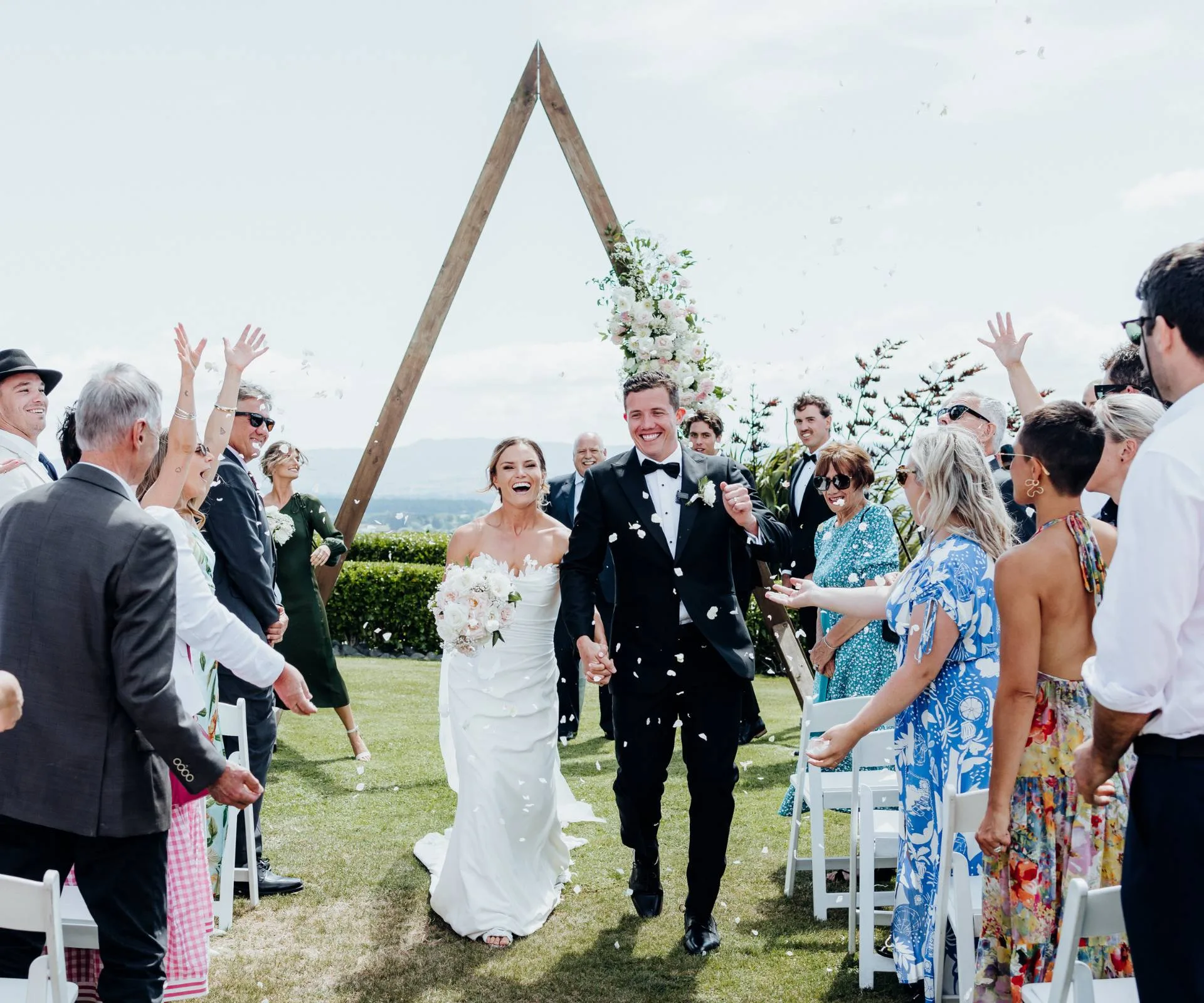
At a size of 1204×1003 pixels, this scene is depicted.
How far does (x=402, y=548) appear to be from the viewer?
1581 centimetres

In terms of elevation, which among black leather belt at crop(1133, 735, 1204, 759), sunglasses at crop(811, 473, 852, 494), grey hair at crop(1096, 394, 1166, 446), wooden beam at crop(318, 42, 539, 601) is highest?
wooden beam at crop(318, 42, 539, 601)

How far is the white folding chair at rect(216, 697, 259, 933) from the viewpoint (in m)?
4.50

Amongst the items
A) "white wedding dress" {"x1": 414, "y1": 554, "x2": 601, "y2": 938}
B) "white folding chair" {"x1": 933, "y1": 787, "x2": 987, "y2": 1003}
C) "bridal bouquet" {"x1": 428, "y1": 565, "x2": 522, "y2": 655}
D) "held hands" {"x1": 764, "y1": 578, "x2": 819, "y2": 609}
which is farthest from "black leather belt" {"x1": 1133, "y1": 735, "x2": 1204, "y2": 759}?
"bridal bouquet" {"x1": 428, "y1": 565, "x2": 522, "y2": 655}

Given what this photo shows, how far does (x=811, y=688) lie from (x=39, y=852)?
6.08 m

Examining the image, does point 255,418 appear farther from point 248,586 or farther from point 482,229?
point 482,229

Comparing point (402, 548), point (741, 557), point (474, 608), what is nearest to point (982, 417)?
point (741, 557)

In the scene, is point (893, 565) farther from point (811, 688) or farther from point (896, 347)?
point (896, 347)

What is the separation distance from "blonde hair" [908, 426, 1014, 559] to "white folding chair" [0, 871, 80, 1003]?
2.78 m

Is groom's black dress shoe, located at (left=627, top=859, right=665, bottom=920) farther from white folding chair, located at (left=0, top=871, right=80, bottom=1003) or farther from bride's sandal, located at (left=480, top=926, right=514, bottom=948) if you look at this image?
white folding chair, located at (left=0, top=871, right=80, bottom=1003)

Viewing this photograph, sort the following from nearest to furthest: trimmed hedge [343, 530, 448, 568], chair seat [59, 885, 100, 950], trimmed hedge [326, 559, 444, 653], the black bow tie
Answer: chair seat [59, 885, 100, 950], the black bow tie, trimmed hedge [326, 559, 444, 653], trimmed hedge [343, 530, 448, 568]

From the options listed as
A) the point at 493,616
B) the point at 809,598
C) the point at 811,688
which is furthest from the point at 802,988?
the point at 811,688

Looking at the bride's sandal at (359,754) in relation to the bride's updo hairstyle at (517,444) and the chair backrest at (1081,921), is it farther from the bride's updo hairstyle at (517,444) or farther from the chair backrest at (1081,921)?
the chair backrest at (1081,921)

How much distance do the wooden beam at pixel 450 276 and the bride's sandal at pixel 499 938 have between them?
3.96m

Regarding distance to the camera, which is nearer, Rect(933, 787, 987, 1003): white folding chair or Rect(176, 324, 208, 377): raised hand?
Rect(933, 787, 987, 1003): white folding chair
